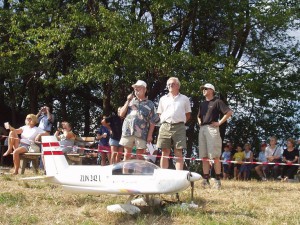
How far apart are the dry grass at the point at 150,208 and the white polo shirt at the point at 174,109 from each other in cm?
121

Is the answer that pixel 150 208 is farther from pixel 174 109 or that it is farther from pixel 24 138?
pixel 24 138

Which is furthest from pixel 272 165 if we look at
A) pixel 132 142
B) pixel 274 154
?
pixel 132 142

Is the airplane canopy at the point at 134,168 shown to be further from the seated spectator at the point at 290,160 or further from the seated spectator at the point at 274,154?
the seated spectator at the point at 274,154

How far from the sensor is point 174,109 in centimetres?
767

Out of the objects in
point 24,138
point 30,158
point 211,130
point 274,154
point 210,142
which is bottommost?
point 30,158

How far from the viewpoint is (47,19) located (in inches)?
671

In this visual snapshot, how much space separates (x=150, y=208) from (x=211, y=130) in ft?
7.71

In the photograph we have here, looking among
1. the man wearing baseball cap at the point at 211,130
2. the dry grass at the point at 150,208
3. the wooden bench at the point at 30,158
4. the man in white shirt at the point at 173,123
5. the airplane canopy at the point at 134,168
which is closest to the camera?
the dry grass at the point at 150,208

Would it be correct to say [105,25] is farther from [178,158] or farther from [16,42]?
[178,158]

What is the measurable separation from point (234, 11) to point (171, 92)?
32.1 ft

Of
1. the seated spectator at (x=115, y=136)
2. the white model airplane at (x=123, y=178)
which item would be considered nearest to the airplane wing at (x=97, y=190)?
the white model airplane at (x=123, y=178)

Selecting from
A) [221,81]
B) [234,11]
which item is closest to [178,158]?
[221,81]

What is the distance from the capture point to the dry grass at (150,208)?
588cm

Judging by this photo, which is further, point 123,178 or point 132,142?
point 132,142
